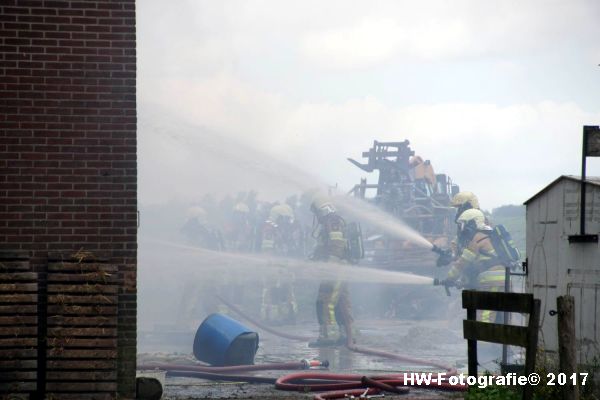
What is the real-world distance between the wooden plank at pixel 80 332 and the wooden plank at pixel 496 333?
299cm

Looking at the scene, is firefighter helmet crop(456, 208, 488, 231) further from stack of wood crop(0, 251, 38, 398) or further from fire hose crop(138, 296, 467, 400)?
stack of wood crop(0, 251, 38, 398)

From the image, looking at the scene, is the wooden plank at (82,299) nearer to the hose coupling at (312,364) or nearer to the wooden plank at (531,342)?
the wooden plank at (531,342)

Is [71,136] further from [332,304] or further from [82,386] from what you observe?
[332,304]

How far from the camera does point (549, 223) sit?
10.1 m

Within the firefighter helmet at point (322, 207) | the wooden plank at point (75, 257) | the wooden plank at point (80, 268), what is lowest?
the wooden plank at point (80, 268)

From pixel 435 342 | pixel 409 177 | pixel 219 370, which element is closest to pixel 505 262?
pixel 435 342

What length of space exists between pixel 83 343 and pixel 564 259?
4594mm

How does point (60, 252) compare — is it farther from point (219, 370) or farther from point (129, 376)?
point (219, 370)

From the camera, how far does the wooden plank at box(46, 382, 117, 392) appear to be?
8.39 m

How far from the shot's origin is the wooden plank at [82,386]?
839 centimetres

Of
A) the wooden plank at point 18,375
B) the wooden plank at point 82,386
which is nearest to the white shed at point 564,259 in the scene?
the wooden plank at point 82,386

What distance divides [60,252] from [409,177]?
23420 mm

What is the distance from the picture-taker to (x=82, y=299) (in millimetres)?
8555

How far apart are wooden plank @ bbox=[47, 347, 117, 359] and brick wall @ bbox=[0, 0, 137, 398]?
23 centimetres
